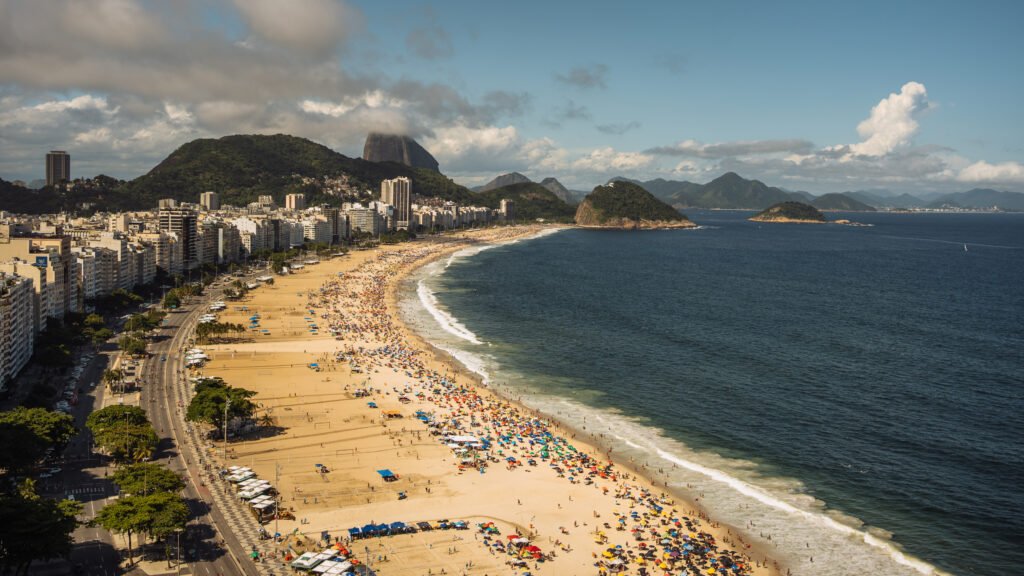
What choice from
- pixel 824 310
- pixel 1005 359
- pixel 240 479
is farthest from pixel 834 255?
pixel 240 479

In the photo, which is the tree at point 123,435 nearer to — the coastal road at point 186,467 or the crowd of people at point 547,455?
the coastal road at point 186,467

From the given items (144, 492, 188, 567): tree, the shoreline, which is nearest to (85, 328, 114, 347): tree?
the shoreline

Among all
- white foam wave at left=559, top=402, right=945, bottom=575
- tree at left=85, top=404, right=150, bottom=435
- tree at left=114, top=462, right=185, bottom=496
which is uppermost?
tree at left=85, top=404, right=150, bottom=435

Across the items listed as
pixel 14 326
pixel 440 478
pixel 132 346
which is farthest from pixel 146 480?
pixel 132 346

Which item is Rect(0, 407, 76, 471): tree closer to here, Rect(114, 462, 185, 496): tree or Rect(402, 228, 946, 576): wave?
Rect(114, 462, 185, 496): tree

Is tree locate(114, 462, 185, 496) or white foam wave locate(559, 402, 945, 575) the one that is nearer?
white foam wave locate(559, 402, 945, 575)

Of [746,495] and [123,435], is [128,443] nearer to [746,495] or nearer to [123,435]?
[123,435]

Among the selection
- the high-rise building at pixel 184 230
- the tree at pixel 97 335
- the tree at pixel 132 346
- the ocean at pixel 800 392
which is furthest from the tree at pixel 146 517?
the high-rise building at pixel 184 230

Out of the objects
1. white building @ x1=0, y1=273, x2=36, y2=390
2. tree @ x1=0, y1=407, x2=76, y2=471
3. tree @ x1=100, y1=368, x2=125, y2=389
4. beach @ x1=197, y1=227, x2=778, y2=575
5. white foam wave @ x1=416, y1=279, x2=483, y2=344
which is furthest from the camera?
white foam wave @ x1=416, y1=279, x2=483, y2=344

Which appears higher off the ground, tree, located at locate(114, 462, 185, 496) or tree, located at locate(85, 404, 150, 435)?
tree, located at locate(85, 404, 150, 435)
